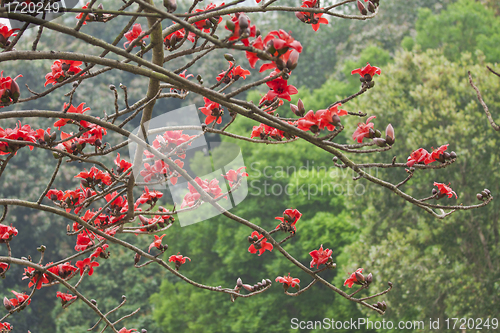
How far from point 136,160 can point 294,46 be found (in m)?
0.87

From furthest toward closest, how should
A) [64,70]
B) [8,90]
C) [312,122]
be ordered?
[64,70], [8,90], [312,122]

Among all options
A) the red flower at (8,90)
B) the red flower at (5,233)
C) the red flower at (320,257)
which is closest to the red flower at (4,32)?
the red flower at (8,90)

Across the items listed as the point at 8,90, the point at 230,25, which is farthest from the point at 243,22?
the point at 8,90

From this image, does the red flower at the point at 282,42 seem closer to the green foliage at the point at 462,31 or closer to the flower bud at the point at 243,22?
the flower bud at the point at 243,22

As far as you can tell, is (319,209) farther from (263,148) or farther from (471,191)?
(471,191)

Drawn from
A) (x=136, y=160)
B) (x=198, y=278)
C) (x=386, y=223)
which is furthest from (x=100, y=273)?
(x=136, y=160)

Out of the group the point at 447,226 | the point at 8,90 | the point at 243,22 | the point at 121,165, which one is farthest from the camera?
the point at 447,226

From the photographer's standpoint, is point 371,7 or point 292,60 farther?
point 371,7

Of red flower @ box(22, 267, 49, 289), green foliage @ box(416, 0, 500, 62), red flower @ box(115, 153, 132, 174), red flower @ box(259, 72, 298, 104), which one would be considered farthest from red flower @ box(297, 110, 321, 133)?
green foliage @ box(416, 0, 500, 62)

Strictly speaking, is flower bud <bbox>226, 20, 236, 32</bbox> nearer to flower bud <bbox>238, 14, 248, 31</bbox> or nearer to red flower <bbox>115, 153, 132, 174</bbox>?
flower bud <bbox>238, 14, 248, 31</bbox>

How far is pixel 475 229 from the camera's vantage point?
7867mm

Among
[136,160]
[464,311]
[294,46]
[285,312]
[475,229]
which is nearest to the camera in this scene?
[294,46]

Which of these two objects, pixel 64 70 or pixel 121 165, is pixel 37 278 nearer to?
pixel 121 165

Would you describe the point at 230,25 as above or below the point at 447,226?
above
